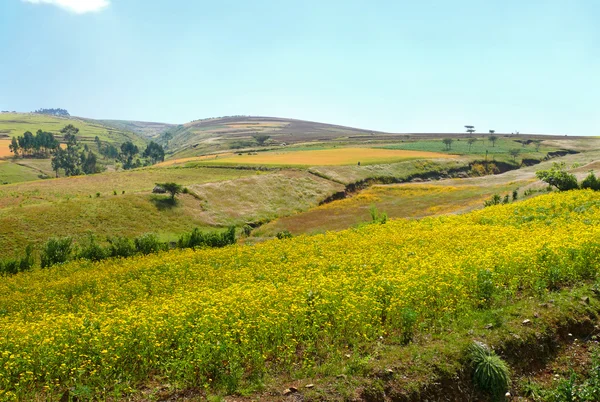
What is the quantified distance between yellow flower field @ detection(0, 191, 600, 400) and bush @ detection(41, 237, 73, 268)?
24.0ft

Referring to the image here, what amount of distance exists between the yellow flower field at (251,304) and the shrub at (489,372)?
7.26 feet

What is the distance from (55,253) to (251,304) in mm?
28411

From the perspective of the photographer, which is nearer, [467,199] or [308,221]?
[308,221]

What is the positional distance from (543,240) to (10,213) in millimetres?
50956

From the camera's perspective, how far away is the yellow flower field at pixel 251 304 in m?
11.5

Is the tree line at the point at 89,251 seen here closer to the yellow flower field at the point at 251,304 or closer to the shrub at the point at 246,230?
the yellow flower field at the point at 251,304

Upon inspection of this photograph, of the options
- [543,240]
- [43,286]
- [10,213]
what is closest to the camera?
[543,240]

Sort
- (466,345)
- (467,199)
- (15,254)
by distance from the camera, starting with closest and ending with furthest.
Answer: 1. (466,345)
2. (15,254)
3. (467,199)

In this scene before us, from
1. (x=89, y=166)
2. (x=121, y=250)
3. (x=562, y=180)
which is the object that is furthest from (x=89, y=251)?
(x=89, y=166)

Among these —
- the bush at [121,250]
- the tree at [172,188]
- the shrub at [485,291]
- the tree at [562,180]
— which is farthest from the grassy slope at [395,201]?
the shrub at [485,291]

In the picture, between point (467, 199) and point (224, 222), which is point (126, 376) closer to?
point (224, 222)

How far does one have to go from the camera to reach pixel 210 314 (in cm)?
1341

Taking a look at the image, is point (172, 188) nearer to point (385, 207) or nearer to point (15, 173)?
point (385, 207)

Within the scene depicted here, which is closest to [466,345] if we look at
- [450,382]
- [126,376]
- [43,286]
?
[450,382]
